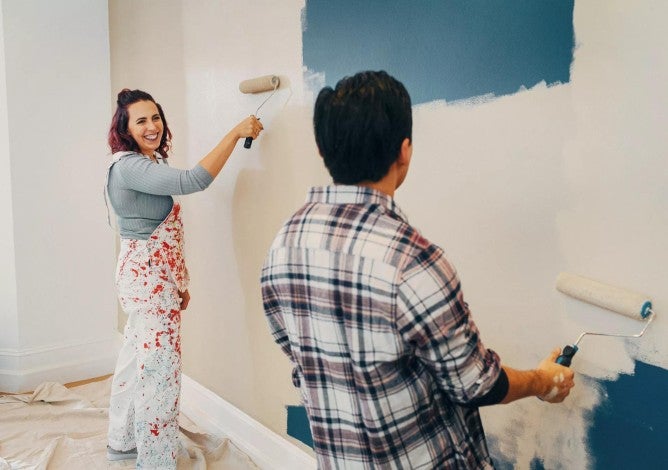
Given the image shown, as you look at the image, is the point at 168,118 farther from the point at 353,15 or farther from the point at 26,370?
the point at 26,370

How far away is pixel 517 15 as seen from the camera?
1.13 metres

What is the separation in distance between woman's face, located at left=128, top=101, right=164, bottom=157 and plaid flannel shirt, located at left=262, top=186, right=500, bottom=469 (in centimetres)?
118

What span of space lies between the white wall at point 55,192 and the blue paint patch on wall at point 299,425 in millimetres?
1597

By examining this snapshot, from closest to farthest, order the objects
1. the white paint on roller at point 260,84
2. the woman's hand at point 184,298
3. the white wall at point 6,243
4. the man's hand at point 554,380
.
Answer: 1. the man's hand at point 554,380
2. the white paint on roller at point 260,84
3. the woman's hand at point 184,298
4. the white wall at point 6,243

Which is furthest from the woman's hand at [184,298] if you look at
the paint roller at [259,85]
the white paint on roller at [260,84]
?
the white paint on roller at [260,84]

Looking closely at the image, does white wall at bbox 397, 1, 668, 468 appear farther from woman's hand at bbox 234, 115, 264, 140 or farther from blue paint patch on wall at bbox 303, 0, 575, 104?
woman's hand at bbox 234, 115, 264, 140

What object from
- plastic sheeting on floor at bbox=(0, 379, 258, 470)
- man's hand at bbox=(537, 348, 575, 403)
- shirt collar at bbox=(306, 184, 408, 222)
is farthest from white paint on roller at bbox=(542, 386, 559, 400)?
plastic sheeting on floor at bbox=(0, 379, 258, 470)

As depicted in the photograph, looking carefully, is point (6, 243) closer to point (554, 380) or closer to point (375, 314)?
point (375, 314)

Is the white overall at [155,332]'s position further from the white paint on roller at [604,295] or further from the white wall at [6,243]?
the white paint on roller at [604,295]

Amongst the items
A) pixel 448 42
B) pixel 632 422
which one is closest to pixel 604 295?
pixel 632 422

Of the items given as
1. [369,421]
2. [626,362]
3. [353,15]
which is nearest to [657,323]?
[626,362]

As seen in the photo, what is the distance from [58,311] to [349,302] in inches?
100

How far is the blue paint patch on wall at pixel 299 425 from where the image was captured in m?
1.80

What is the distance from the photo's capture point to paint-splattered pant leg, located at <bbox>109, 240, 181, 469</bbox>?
75.7 inches
